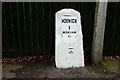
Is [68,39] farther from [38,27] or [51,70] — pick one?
[38,27]

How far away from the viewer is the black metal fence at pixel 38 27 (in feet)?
12.5

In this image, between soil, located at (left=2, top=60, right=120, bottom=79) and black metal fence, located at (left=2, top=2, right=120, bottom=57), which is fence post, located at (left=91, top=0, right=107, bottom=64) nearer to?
soil, located at (left=2, top=60, right=120, bottom=79)

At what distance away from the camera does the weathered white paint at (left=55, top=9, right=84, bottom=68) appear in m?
3.34

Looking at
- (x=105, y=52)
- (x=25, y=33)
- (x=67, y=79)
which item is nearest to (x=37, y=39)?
(x=25, y=33)

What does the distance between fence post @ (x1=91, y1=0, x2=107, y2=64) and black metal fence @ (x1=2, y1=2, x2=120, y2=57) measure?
1.67ft

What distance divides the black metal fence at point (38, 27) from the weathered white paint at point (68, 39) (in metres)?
0.63

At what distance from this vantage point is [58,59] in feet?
11.3

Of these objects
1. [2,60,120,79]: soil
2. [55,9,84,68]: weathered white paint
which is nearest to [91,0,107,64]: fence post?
[2,60,120,79]: soil

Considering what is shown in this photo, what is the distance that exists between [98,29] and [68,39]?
831mm

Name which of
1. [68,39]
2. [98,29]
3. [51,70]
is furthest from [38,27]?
[98,29]

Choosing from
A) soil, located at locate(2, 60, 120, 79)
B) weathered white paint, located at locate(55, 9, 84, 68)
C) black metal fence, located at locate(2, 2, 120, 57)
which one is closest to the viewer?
soil, located at locate(2, 60, 120, 79)

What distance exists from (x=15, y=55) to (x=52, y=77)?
1.60m

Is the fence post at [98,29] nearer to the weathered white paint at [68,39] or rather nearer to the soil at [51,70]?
the soil at [51,70]

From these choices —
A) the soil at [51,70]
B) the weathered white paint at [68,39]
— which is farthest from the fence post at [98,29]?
the weathered white paint at [68,39]
